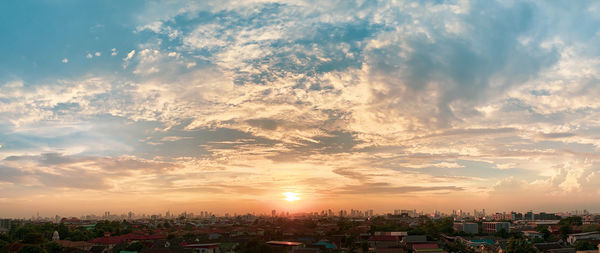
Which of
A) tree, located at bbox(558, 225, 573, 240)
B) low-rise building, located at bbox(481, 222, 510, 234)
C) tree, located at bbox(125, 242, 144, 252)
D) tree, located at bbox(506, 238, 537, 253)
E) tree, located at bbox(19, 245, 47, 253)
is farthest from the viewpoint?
low-rise building, located at bbox(481, 222, 510, 234)

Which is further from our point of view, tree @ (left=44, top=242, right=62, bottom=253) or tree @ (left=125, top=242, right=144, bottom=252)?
tree @ (left=125, top=242, right=144, bottom=252)

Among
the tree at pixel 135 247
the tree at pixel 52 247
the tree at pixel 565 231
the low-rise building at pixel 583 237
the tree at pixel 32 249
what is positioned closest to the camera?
the tree at pixel 32 249

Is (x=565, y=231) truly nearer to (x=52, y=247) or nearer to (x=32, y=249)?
(x=52, y=247)

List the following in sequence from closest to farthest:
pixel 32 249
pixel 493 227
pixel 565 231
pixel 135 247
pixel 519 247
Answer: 1. pixel 519 247
2. pixel 32 249
3. pixel 135 247
4. pixel 565 231
5. pixel 493 227

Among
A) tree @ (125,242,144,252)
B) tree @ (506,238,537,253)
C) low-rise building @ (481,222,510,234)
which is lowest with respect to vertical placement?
low-rise building @ (481,222,510,234)

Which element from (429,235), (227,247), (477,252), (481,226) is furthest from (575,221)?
(227,247)

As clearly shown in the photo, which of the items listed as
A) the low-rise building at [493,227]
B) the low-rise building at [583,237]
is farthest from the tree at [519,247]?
the low-rise building at [493,227]

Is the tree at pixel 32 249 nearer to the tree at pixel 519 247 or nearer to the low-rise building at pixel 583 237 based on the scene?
the tree at pixel 519 247

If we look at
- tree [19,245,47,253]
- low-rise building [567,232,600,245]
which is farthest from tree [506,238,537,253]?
tree [19,245,47,253]

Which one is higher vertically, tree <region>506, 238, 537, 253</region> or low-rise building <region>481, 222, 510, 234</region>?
tree <region>506, 238, 537, 253</region>

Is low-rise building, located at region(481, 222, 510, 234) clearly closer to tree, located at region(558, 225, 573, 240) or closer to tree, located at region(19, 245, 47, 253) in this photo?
tree, located at region(558, 225, 573, 240)

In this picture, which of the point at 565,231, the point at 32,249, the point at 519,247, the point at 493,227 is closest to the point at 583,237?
the point at 565,231

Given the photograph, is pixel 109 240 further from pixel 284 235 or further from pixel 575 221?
A: pixel 575 221
